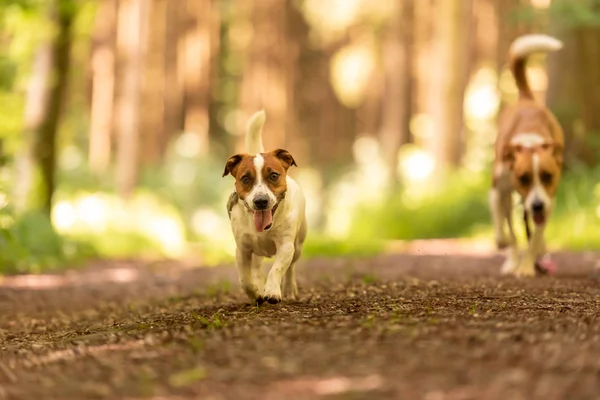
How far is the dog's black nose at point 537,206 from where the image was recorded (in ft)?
32.5

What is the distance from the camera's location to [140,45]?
25.0 meters

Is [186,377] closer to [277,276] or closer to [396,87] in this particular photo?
[277,276]

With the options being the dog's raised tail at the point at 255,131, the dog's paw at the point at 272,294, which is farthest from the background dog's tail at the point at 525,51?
the dog's paw at the point at 272,294

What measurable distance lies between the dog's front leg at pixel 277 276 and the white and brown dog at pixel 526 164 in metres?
3.33

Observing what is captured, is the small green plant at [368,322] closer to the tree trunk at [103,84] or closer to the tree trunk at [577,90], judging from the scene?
the tree trunk at [577,90]

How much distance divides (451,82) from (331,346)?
18341 millimetres

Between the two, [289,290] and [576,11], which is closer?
[289,290]

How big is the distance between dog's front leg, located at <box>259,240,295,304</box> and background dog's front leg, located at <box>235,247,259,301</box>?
17 centimetres

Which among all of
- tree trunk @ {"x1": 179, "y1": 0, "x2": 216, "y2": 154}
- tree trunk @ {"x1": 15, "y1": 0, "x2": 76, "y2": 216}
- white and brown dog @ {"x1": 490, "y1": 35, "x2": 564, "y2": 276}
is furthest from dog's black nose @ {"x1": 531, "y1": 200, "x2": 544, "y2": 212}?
tree trunk @ {"x1": 179, "y1": 0, "x2": 216, "y2": 154}

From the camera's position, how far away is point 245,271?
7.60 metres

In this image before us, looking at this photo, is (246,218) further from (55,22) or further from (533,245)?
(55,22)

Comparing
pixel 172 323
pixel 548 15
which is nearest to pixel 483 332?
pixel 172 323

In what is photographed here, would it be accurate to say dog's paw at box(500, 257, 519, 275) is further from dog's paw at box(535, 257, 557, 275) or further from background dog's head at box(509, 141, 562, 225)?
background dog's head at box(509, 141, 562, 225)

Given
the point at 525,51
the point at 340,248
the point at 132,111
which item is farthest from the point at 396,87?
the point at 525,51
